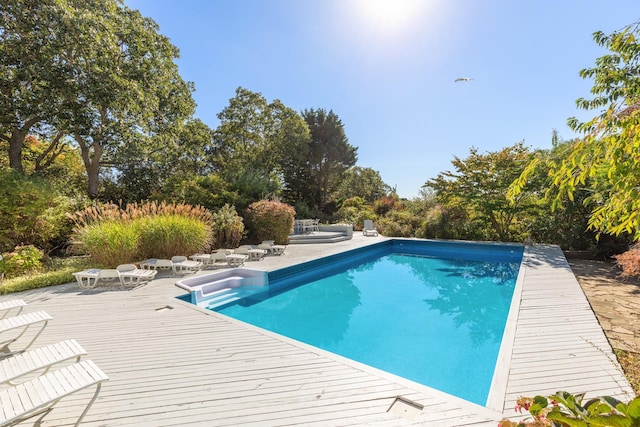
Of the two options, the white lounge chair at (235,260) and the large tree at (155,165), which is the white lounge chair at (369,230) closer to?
the white lounge chair at (235,260)

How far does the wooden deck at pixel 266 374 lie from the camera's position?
7.07ft

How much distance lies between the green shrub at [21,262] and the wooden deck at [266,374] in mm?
3423

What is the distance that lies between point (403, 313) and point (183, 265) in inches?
194

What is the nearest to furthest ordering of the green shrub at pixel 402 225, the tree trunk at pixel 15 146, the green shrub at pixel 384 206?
the tree trunk at pixel 15 146, the green shrub at pixel 402 225, the green shrub at pixel 384 206

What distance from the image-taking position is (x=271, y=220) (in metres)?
10.9

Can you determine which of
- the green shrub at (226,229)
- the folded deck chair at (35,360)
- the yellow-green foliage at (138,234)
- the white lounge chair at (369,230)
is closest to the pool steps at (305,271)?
the white lounge chair at (369,230)

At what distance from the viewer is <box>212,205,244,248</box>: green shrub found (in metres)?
9.71

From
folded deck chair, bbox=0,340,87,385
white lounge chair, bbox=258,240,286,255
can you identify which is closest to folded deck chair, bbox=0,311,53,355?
folded deck chair, bbox=0,340,87,385

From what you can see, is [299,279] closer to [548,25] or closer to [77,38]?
[548,25]

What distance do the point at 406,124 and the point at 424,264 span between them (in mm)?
7525

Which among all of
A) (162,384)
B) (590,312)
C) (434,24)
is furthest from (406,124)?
(162,384)

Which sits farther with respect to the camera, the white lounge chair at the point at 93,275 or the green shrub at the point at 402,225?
the green shrub at the point at 402,225

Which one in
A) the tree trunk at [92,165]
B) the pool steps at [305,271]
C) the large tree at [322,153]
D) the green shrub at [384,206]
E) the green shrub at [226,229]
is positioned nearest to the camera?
the pool steps at [305,271]

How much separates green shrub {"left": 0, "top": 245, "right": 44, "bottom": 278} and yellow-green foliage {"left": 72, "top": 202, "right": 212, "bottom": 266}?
83 cm
